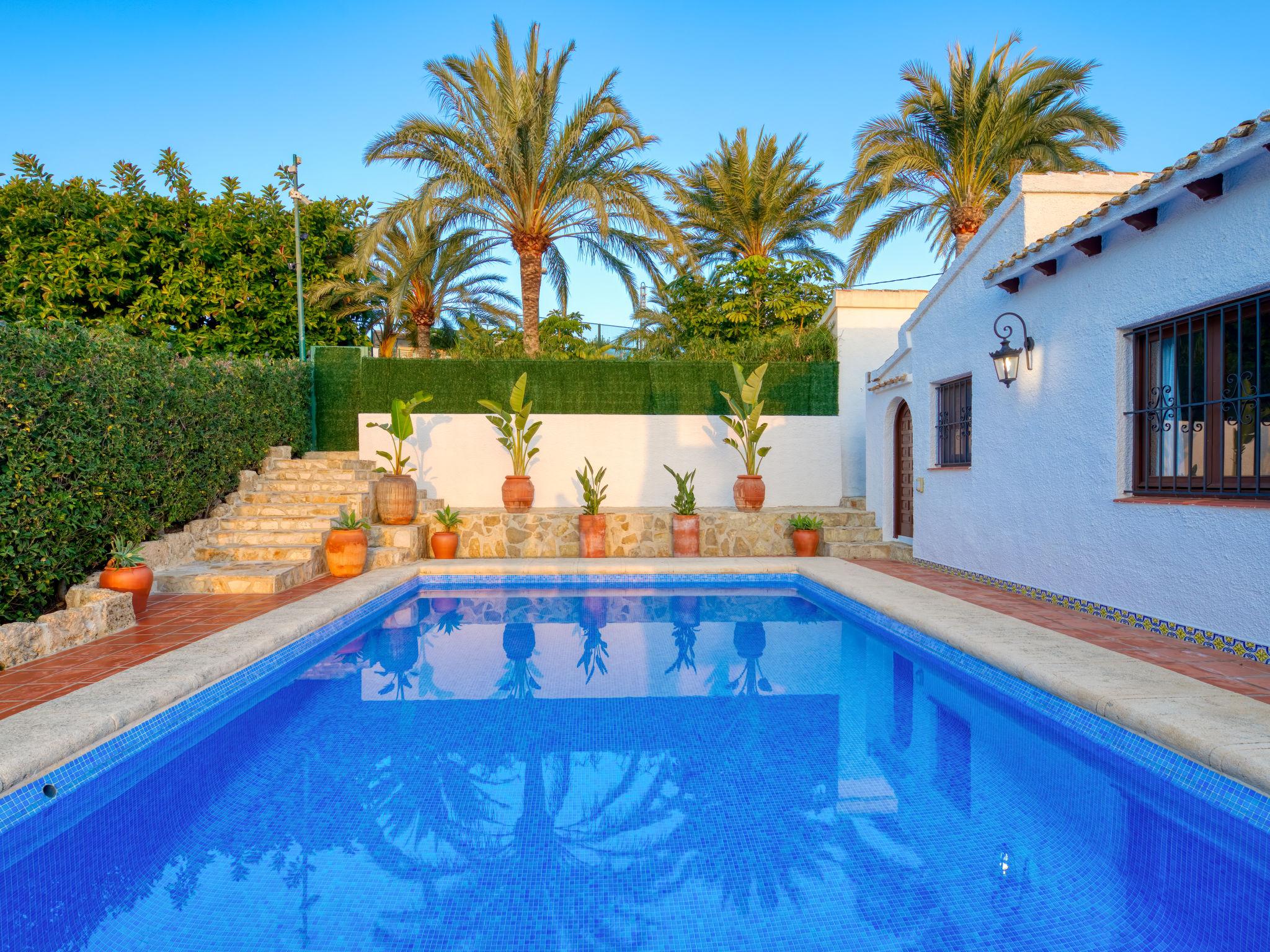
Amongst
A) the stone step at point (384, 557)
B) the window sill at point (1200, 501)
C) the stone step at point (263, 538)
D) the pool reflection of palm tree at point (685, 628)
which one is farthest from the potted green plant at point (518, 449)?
the window sill at point (1200, 501)

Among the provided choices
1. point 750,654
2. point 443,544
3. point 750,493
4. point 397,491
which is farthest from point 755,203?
point 750,654

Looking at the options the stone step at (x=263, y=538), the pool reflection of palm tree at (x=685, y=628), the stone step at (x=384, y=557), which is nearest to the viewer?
the pool reflection of palm tree at (x=685, y=628)

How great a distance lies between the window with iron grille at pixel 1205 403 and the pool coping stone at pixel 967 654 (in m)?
1.50

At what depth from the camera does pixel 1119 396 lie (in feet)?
18.9

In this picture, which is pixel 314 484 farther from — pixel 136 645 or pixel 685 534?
pixel 685 534

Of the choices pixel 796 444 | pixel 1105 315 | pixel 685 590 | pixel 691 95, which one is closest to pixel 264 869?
pixel 685 590

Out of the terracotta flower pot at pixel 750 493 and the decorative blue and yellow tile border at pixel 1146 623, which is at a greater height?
the terracotta flower pot at pixel 750 493

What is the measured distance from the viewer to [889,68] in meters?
12.6

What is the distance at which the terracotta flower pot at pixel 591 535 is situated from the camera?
10.3m

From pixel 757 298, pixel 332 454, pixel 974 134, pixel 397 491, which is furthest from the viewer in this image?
pixel 757 298

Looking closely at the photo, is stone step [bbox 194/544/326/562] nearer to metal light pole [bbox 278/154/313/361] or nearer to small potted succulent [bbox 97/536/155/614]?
small potted succulent [bbox 97/536/155/614]

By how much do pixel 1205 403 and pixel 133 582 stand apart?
8.62 m

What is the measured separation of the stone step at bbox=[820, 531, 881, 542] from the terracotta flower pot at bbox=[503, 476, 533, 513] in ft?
14.9

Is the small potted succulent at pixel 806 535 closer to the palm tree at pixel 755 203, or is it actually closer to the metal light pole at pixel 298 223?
the palm tree at pixel 755 203
